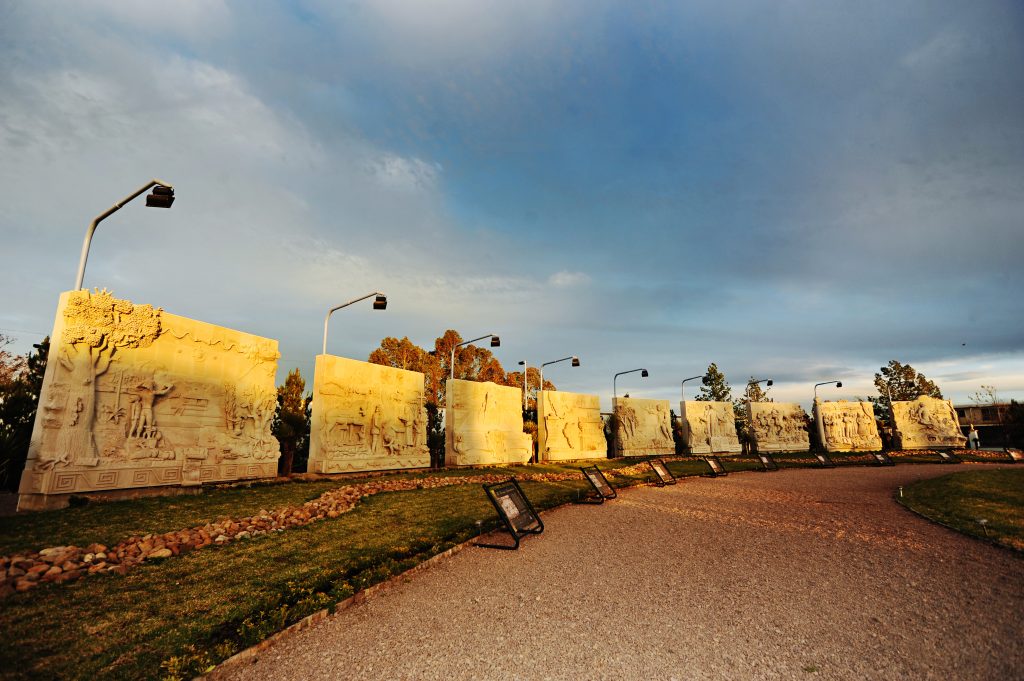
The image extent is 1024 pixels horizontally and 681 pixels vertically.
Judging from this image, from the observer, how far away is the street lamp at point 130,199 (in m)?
9.56

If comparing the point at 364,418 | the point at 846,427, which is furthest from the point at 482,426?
the point at 846,427

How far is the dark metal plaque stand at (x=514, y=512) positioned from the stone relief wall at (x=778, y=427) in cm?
3212

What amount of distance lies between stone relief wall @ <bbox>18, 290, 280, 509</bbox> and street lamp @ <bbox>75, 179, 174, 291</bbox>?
1.86ft

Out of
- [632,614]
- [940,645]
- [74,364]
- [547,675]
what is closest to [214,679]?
[547,675]

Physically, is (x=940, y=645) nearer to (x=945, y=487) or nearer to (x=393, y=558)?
(x=393, y=558)

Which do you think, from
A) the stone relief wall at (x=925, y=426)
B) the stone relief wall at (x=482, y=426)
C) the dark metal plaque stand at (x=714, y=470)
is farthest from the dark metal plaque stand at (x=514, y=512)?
the stone relief wall at (x=925, y=426)

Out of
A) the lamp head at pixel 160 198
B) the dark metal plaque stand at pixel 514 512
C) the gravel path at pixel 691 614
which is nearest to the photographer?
the gravel path at pixel 691 614

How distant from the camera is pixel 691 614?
15.6ft

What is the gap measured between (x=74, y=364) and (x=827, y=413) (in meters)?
44.2

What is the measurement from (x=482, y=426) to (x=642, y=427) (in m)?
13.6

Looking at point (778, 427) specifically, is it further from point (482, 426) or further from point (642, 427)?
point (482, 426)

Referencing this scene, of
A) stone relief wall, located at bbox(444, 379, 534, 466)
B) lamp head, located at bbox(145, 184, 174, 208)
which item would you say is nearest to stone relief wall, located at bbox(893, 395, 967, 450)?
stone relief wall, located at bbox(444, 379, 534, 466)

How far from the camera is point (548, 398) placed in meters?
26.2

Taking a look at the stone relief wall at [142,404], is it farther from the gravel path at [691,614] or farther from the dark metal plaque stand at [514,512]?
the gravel path at [691,614]
